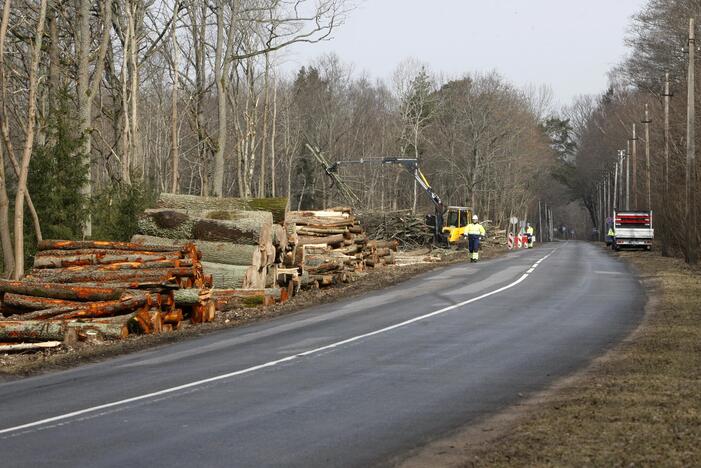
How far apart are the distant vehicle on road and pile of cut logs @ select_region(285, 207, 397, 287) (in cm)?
2173

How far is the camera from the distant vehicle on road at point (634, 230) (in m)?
56.3

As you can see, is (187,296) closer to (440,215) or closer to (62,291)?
(62,291)

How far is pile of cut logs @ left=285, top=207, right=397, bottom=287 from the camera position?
27859 mm

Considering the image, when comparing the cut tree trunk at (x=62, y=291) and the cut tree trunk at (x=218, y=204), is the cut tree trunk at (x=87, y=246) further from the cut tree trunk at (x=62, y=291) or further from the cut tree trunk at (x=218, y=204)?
the cut tree trunk at (x=218, y=204)

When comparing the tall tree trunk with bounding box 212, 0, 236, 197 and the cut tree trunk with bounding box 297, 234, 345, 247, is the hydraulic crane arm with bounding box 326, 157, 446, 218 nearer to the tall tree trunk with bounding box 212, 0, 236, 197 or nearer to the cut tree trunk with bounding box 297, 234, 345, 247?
the tall tree trunk with bounding box 212, 0, 236, 197

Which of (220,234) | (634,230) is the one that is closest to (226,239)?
(220,234)

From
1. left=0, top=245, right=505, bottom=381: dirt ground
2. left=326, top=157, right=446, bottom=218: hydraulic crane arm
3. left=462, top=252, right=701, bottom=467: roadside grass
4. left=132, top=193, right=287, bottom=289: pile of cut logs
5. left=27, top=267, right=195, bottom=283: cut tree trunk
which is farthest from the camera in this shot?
left=326, top=157, right=446, bottom=218: hydraulic crane arm

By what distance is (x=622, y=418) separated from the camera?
365 inches

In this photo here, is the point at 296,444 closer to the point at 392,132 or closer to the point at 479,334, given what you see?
the point at 479,334

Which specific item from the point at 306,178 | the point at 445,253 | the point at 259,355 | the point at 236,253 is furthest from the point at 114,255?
the point at 306,178

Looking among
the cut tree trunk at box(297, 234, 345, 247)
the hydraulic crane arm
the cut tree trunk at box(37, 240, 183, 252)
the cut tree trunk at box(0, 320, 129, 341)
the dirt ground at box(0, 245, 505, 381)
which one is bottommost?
the dirt ground at box(0, 245, 505, 381)

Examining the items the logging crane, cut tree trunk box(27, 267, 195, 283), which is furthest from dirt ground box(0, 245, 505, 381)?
the logging crane

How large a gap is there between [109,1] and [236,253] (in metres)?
13.4

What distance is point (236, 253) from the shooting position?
23094 millimetres
